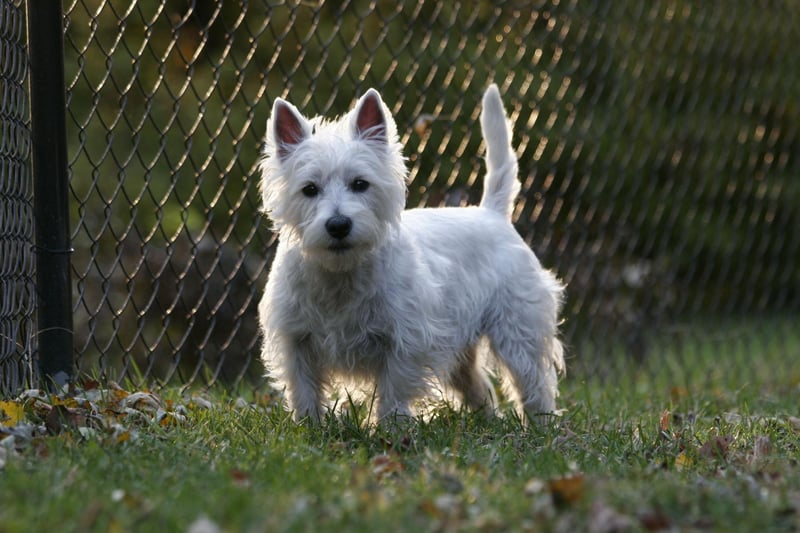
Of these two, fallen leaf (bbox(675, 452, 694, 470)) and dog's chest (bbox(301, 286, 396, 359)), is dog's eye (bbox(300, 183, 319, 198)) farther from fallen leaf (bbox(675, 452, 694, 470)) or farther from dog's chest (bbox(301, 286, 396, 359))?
fallen leaf (bbox(675, 452, 694, 470))

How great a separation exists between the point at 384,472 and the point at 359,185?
1130mm

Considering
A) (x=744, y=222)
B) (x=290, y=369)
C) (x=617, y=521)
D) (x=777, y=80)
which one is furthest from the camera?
(x=744, y=222)

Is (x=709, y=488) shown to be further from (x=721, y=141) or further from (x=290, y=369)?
(x=721, y=141)

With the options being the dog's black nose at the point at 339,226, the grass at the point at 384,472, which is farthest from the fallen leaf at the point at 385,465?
the dog's black nose at the point at 339,226

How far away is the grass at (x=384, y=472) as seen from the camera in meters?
2.23

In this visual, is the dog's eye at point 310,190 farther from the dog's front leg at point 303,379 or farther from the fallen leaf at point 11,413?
the fallen leaf at point 11,413

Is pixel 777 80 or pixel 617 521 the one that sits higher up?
pixel 777 80

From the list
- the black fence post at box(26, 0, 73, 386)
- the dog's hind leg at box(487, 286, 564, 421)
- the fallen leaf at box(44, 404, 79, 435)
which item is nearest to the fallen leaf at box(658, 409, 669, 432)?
the dog's hind leg at box(487, 286, 564, 421)

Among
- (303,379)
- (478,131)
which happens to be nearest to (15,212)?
(303,379)

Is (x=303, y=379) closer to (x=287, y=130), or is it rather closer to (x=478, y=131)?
(x=287, y=130)

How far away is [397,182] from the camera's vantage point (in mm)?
3641

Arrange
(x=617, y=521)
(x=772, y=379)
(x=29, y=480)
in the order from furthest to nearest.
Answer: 1. (x=772, y=379)
2. (x=29, y=480)
3. (x=617, y=521)

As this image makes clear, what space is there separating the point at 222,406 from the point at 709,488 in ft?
5.76

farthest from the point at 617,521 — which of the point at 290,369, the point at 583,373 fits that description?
the point at 583,373
